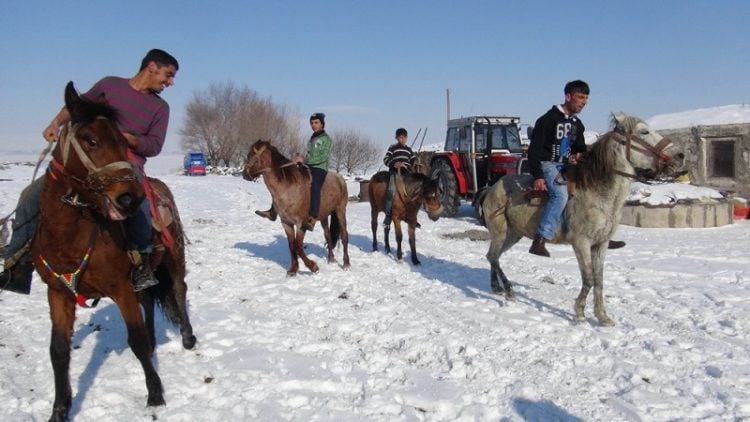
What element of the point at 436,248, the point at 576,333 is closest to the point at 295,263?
the point at 436,248

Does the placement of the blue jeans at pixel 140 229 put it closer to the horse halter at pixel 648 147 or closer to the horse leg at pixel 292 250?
the horse leg at pixel 292 250

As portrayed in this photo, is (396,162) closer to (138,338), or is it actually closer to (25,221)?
(138,338)

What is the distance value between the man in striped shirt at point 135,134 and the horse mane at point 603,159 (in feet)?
13.2

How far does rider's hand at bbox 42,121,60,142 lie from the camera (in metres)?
3.16

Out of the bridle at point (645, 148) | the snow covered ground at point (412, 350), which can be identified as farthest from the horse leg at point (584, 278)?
the bridle at point (645, 148)

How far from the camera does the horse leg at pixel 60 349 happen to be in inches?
129

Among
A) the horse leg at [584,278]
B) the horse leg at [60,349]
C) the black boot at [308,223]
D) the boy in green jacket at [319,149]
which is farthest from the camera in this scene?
Result: the boy in green jacket at [319,149]

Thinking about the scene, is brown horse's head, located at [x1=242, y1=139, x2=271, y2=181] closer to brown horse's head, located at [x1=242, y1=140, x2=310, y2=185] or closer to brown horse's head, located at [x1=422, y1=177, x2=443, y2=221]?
brown horse's head, located at [x1=242, y1=140, x2=310, y2=185]

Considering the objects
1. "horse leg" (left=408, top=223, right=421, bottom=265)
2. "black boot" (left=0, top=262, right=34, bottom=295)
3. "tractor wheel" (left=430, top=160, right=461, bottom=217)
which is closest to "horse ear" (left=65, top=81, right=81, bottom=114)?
"black boot" (left=0, top=262, right=34, bottom=295)

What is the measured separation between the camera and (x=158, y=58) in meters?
3.73

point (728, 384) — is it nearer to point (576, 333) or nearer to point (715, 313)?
point (576, 333)

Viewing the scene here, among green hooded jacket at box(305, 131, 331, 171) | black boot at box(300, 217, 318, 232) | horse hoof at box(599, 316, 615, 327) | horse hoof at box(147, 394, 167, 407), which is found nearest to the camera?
horse hoof at box(147, 394, 167, 407)

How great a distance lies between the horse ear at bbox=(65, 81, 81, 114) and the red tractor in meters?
11.5

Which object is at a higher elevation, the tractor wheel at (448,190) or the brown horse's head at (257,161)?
Answer: the brown horse's head at (257,161)
